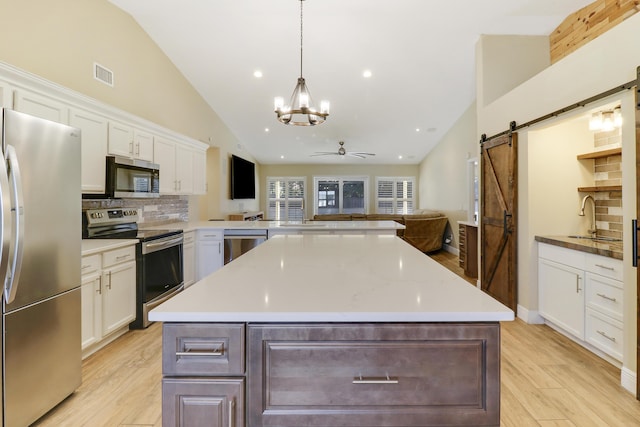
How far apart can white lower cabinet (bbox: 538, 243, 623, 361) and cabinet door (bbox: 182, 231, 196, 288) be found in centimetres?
404

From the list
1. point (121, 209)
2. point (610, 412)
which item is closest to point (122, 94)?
point (121, 209)

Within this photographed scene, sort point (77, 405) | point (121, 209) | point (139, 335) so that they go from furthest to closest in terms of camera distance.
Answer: point (121, 209), point (139, 335), point (77, 405)

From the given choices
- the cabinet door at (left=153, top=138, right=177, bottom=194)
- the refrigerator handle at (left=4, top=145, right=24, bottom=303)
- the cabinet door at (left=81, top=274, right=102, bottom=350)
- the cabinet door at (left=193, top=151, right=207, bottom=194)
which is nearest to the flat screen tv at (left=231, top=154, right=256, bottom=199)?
the cabinet door at (left=193, top=151, right=207, bottom=194)

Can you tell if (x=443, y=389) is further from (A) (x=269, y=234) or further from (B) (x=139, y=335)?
(A) (x=269, y=234)

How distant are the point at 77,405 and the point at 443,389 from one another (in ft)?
7.41

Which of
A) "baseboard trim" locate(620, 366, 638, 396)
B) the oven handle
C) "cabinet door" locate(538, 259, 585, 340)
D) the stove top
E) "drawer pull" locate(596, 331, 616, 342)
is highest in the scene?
the stove top

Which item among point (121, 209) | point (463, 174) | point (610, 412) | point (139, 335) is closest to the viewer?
point (610, 412)

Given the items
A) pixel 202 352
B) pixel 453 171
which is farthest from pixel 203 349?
pixel 453 171

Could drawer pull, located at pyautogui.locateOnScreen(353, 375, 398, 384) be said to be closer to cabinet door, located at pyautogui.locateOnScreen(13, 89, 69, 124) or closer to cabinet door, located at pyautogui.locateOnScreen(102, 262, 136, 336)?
cabinet door, located at pyautogui.locateOnScreen(102, 262, 136, 336)

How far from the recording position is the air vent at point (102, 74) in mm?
3367

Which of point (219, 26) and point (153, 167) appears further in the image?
point (219, 26)

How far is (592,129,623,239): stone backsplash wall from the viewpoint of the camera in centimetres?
299

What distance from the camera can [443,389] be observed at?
970mm

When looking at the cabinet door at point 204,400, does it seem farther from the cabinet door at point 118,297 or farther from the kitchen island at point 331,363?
the cabinet door at point 118,297
